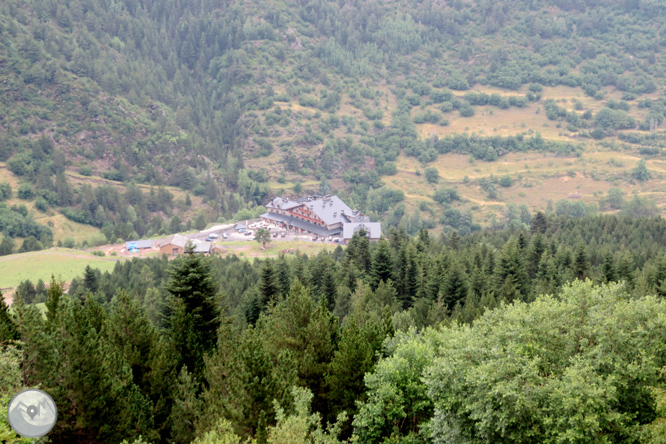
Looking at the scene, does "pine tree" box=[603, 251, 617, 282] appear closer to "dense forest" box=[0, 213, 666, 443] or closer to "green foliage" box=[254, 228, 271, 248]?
"dense forest" box=[0, 213, 666, 443]

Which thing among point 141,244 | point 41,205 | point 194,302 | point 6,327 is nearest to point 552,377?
point 194,302

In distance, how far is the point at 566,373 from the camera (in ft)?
74.4

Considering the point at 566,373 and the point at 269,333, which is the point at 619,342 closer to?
the point at 566,373

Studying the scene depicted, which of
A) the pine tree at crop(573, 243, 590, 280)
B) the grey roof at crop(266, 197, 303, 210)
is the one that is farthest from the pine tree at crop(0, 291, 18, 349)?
the grey roof at crop(266, 197, 303, 210)

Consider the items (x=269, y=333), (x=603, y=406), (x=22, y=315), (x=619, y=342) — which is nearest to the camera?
(x=603, y=406)

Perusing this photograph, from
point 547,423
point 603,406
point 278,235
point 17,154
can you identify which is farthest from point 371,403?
point 17,154

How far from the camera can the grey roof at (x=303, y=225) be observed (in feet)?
536

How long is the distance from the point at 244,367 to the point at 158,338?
1466 cm

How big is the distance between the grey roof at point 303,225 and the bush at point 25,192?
7476 centimetres

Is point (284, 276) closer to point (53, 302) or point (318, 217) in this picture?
point (53, 302)

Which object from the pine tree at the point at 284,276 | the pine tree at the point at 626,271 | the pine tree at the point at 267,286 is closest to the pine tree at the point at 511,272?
the pine tree at the point at 626,271

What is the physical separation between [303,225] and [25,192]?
9088 centimetres

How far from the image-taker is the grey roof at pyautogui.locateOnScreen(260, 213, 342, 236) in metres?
163

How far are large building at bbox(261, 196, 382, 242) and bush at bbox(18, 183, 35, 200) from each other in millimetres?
74861
